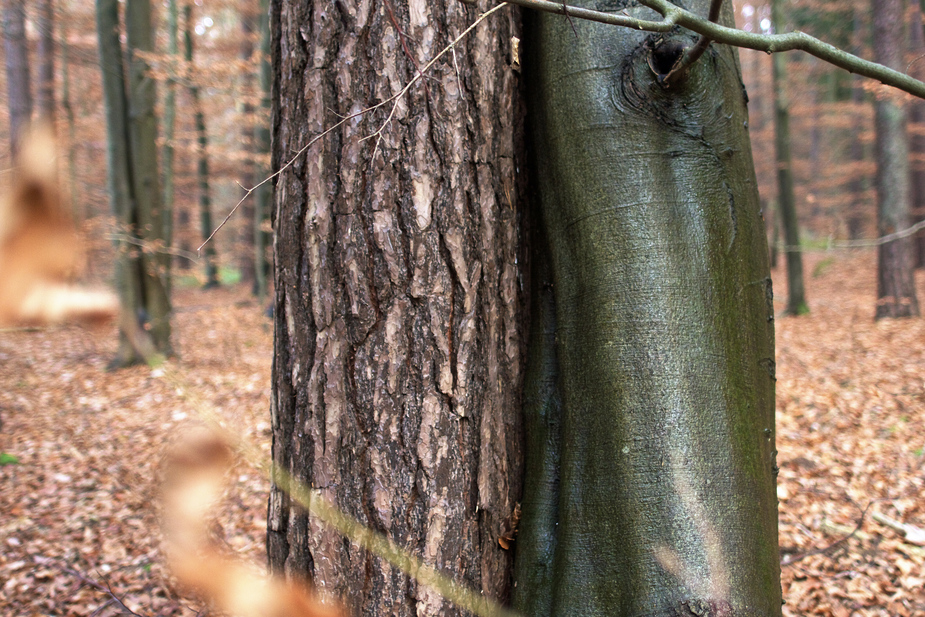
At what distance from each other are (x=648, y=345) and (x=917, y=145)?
16223mm

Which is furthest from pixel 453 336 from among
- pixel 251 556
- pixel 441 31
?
pixel 251 556

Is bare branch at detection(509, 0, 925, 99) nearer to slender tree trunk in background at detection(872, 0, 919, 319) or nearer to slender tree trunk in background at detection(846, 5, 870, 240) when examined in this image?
slender tree trunk in background at detection(872, 0, 919, 319)

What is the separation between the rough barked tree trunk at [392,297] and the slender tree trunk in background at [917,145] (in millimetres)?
13079

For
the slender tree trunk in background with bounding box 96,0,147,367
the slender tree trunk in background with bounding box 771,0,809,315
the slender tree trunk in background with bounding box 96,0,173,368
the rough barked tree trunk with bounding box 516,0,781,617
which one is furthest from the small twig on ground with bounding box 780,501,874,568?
the slender tree trunk in background with bounding box 771,0,809,315

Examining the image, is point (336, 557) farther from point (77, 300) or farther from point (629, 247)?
point (629, 247)

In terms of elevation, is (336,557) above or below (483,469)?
below

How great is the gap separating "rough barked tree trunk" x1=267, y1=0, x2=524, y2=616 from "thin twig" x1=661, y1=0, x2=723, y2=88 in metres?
0.51

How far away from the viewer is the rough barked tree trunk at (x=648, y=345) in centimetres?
156

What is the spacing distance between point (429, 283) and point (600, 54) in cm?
85

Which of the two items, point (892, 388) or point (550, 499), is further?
point (892, 388)

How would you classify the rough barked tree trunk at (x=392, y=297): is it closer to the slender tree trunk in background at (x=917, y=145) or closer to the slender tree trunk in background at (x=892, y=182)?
A: the slender tree trunk in background at (x=892, y=182)

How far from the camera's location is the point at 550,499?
177 centimetres

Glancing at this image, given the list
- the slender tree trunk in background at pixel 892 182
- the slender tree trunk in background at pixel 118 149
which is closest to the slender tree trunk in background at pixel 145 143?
the slender tree trunk in background at pixel 118 149

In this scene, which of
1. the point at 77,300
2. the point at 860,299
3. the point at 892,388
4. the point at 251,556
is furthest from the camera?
the point at 860,299
